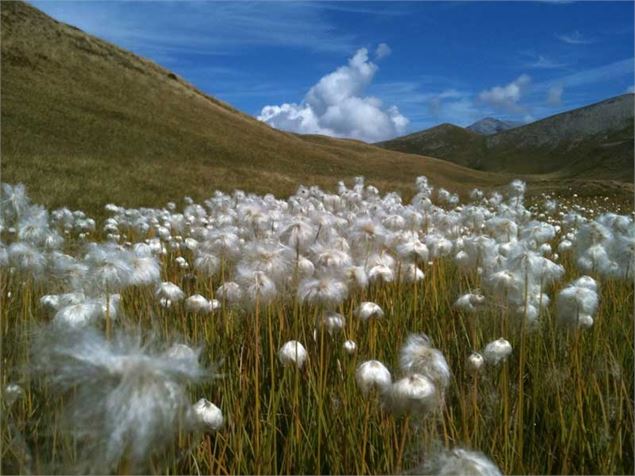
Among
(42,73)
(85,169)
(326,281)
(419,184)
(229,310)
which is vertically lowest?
(229,310)

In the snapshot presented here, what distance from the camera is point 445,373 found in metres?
2.15

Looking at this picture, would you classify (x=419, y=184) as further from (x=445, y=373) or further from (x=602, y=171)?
(x=602, y=171)

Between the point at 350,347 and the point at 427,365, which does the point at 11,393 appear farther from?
the point at 427,365

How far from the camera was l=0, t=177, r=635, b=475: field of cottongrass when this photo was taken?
1.35m


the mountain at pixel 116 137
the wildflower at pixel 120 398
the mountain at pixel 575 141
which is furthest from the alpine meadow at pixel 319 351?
the mountain at pixel 575 141

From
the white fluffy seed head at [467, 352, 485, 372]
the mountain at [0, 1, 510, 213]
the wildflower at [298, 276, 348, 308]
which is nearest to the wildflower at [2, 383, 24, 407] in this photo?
the wildflower at [298, 276, 348, 308]

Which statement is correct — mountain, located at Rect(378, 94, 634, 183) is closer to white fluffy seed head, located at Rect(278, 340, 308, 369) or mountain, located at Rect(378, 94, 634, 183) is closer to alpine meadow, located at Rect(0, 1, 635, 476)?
alpine meadow, located at Rect(0, 1, 635, 476)

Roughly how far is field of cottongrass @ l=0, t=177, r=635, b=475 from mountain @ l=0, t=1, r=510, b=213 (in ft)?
36.2

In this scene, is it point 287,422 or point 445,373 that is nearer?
point 445,373

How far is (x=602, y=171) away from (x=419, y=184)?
115m

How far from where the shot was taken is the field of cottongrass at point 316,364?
4.43 ft

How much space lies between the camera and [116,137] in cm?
3256

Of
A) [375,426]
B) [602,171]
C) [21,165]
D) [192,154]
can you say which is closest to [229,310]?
[375,426]

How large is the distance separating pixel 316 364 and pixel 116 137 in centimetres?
3209
